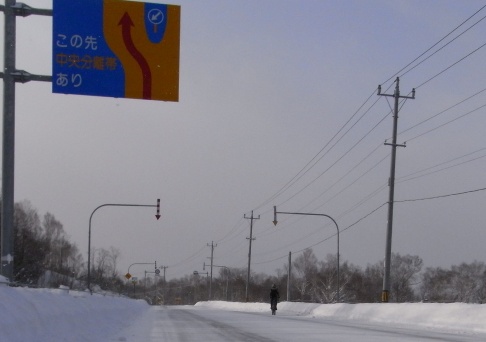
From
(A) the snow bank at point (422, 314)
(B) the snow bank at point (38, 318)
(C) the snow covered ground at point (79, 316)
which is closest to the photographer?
(B) the snow bank at point (38, 318)

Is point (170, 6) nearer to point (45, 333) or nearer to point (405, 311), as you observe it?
point (45, 333)

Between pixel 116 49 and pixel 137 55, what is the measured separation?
15.2 inches

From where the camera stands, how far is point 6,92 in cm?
1189

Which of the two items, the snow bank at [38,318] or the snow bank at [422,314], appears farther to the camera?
the snow bank at [422,314]

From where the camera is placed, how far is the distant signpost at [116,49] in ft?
39.3

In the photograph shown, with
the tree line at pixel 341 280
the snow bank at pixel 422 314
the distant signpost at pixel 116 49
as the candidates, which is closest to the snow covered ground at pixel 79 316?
the snow bank at pixel 422 314

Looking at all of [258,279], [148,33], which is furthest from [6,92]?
[258,279]

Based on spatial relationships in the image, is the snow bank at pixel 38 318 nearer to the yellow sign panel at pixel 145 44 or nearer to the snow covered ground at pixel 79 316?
the snow covered ground at pixel 79 316

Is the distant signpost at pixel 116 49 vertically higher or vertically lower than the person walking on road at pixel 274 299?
higher

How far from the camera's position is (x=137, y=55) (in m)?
12.2

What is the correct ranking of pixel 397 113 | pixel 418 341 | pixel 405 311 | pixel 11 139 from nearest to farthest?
1. pixel 11 139
2. pixel 418 341
3. pixel 405 311
4. pixel 397 113

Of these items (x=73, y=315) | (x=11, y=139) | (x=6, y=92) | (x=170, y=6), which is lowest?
(x=73, y=315)

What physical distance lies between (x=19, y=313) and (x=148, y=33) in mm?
5852

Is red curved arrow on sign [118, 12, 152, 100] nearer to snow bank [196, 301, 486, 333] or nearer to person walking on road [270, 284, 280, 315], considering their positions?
snow bank [196, 301, 486, 333]
